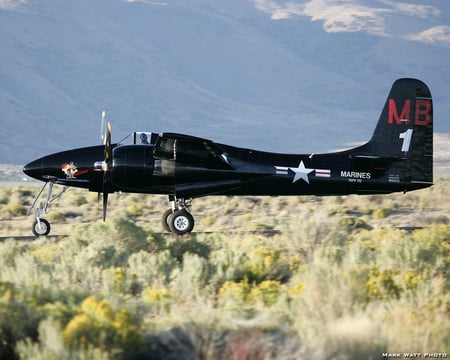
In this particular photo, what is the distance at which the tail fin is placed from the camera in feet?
61.6

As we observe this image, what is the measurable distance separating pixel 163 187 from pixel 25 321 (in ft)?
32.9

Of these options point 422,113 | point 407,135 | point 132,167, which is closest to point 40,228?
point 132,167

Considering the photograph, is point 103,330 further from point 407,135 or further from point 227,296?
point 407,135

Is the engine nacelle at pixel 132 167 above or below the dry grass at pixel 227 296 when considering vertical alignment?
above

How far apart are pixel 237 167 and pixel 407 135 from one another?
4.68 meters

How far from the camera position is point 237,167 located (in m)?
18.0

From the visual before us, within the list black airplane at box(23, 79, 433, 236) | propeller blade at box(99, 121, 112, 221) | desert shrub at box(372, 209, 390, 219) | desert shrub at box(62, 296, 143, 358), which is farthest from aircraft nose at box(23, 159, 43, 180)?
desert shrub at box(372, 209, 390, 219)

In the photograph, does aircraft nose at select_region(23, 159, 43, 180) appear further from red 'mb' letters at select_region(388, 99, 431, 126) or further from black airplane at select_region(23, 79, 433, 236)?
red 'mb' letters at select_region(388, 99, 431, 126)

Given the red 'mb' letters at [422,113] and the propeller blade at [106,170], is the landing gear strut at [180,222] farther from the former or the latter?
the red 'mb' letters at [422,113]

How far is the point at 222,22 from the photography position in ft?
524

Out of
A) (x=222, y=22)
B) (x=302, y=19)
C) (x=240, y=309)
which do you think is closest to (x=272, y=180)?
(x=240, y=309)

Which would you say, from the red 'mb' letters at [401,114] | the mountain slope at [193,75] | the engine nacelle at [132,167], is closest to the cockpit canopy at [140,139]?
the engine nacelle at [132,167]

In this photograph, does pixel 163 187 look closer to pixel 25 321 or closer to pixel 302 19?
pixel 25 321

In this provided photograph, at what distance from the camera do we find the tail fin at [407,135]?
18.8 meters
